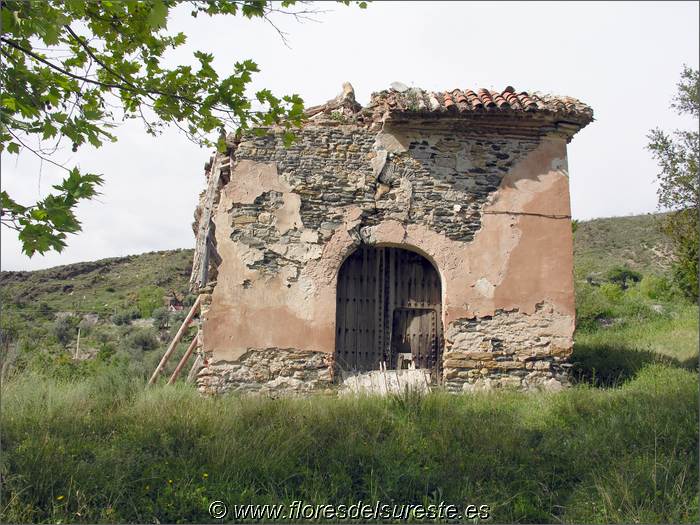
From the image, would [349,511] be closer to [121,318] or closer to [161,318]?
[161,318]

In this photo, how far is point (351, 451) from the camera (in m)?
5.77

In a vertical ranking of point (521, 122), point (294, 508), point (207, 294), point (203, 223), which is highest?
point (521, 122)

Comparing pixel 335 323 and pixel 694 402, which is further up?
pixel 335 323

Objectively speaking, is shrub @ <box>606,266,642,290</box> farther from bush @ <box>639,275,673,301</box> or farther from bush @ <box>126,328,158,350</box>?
bush @ <box>126,328,158,350</box>

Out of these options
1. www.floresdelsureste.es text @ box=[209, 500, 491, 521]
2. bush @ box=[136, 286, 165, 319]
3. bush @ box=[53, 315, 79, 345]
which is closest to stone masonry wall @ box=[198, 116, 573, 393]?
www.floresdelsureste.es text @ box=[209, 500, 491, 521]

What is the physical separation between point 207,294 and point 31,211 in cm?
452

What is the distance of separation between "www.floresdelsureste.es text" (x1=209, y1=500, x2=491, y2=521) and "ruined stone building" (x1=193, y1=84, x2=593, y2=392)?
3.15 meters

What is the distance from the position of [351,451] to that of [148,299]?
15.9m

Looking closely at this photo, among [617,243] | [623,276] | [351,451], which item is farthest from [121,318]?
[617,243]

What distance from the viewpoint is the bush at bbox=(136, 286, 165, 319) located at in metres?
19.5

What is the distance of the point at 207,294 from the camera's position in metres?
8.38

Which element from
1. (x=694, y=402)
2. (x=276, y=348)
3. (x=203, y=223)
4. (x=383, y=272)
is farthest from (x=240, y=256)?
(x=694, y=402)

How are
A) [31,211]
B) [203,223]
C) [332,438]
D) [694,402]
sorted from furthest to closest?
[203,223] < [694,402] < [332,438] < [31,211]

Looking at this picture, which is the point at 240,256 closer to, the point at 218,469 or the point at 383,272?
the point at 383,272
